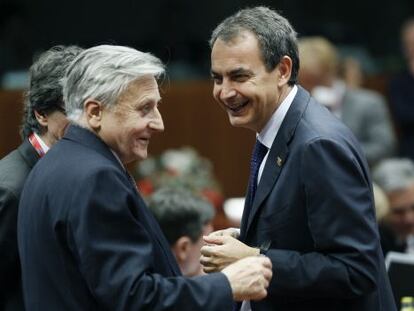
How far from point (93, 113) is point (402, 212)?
283 cm

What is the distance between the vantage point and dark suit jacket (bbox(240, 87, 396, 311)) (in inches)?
119

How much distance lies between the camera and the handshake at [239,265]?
2963mm

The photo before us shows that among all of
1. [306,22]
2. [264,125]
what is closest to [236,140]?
[306,22]

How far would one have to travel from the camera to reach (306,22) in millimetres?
9688

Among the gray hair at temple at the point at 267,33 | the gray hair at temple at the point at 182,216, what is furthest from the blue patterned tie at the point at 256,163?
the gray hair at temple at the point at 182,216

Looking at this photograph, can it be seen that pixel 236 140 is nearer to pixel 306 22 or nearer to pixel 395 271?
pixel 306 22

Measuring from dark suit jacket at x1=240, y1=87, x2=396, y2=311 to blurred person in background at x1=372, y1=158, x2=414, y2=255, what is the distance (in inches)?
79.1

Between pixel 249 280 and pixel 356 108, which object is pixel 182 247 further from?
pixel 356 108

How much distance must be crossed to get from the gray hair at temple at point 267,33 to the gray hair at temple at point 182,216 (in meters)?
1.06

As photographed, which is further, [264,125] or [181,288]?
[264,125]

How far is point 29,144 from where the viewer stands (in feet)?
11.2

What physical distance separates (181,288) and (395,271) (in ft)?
4.81

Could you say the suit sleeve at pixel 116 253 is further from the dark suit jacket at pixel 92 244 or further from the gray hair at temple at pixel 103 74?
the gray hair at temple at pixel 103 74

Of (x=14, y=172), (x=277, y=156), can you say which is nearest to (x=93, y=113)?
(x=14, y=172)
